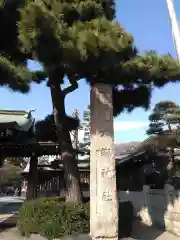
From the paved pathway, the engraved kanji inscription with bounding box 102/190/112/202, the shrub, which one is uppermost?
the engraved kanji inscription with bounding box 102/190/112/202

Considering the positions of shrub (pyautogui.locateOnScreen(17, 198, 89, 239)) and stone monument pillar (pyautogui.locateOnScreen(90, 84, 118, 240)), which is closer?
stone monument pillar (pyautogui.locateOnScreen(90, 84, 118, 240))

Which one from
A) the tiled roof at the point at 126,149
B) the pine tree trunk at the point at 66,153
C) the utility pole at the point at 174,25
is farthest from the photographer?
the tiled roof at the point at 126,149

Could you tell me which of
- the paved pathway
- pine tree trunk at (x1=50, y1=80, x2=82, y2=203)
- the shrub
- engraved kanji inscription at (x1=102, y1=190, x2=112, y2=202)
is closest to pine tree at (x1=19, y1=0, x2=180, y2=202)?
pine tree trunk at (x1=50, y1=80, x2=82, y2=203)

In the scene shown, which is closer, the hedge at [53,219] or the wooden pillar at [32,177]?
the hedge at [53,219]

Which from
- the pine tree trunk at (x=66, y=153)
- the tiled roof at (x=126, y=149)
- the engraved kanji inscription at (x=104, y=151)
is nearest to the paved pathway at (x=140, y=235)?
the pine tree trunk at (x=66, y=153)

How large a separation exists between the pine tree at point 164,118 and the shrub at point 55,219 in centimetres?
604

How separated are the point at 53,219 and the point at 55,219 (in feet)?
0.18

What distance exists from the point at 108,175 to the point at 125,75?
2693mm

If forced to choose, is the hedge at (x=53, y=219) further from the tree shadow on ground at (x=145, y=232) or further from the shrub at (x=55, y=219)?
the tree shadow on ground at (x=145, y=232)

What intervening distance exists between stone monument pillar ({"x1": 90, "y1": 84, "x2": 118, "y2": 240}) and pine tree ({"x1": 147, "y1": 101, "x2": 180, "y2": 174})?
18.5 feet

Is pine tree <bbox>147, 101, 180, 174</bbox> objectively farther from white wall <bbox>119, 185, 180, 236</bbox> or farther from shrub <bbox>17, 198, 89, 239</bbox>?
shrub <bbox>17, 198, 89, 239</bbox>

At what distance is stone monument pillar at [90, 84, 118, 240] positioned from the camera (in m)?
8.35

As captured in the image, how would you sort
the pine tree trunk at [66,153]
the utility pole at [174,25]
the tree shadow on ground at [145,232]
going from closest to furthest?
1. the utility pole at [174,25]
2. the pine tree trunk at [66,153]
3. the tree shadow on ground at [145,232]

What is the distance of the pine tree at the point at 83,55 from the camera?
299 inches
